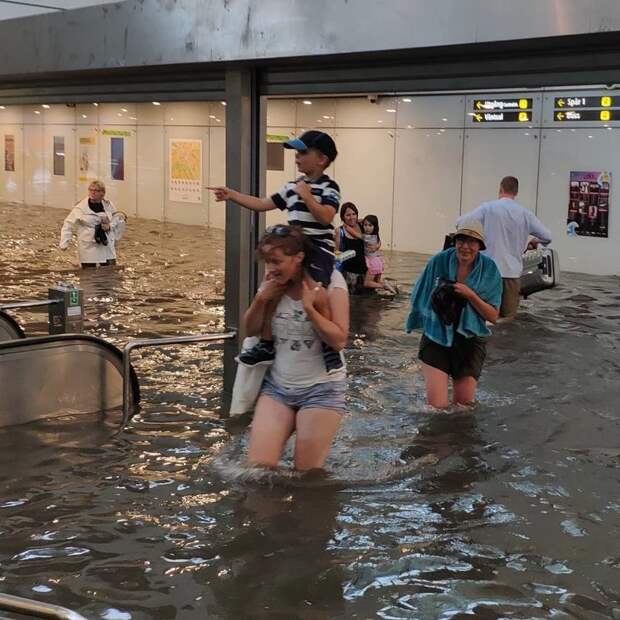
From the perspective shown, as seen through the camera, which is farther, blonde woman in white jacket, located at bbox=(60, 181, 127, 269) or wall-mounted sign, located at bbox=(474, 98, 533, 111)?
wall-mounted sign, located at bbox=(474, 98, 533, 111)

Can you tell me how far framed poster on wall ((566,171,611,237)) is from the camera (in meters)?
17.3

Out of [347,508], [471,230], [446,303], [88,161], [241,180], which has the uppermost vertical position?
[88,161]

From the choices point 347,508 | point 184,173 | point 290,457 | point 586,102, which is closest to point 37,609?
point 347,508

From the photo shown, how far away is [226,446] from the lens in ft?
21.7

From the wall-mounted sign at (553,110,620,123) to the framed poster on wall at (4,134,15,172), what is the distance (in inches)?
389

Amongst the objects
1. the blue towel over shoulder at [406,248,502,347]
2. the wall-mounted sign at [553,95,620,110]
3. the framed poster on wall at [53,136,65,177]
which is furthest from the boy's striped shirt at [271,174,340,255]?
the wall-mounted sign at [553,95,620,110]

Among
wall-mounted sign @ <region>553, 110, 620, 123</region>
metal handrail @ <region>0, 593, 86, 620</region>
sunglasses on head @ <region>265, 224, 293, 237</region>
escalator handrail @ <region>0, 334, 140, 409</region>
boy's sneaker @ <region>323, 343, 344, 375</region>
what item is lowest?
escalator handrail @ <region>0, 334, 140, 409</region>

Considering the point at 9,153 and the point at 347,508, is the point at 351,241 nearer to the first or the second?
the point at 9,153

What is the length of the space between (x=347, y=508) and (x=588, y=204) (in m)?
13.5

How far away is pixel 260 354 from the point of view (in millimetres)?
A: 5270

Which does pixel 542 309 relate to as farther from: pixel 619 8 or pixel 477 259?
pixel 619 8

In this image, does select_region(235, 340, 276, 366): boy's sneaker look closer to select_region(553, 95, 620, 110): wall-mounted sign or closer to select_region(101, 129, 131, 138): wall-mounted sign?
select_region(101, 129, 131, 138): wall-mounted sign

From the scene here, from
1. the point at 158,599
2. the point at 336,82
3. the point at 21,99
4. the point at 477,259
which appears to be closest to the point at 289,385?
the point at 158,599

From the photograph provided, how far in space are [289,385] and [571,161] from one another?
13747mm
